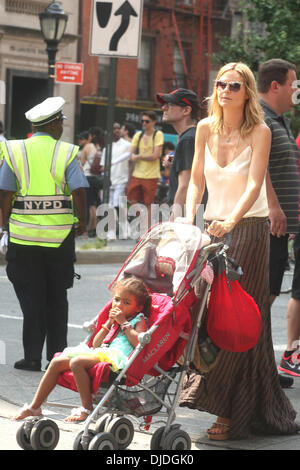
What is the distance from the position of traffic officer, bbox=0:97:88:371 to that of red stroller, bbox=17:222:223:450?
1.97m

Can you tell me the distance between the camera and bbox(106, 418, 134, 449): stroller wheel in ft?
15.9

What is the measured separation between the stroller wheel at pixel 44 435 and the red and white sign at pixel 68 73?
11.7 m

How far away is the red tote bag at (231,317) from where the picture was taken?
510cm

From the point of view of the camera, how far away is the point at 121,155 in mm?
18000

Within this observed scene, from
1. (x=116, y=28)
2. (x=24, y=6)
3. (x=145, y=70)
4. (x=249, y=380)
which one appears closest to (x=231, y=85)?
(x=249, y=380)

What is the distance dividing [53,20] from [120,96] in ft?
45.6

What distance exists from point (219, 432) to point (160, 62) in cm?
2771

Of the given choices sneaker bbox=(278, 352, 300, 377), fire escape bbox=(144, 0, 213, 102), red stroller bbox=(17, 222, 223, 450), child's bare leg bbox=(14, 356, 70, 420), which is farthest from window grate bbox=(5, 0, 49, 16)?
child's bare leg bbox=(14, 356, 70, 420)

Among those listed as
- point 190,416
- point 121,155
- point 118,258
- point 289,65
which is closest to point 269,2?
point 121,155

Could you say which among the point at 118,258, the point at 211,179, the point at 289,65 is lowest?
the point at 118,258

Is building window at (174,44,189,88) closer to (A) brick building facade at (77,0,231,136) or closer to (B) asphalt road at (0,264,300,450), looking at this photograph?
(A) brick building facade at (77,0,231,136)

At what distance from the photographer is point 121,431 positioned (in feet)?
16.1

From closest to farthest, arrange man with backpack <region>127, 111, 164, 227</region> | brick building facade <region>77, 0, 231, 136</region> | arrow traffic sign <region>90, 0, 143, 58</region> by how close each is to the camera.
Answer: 1. arrow traffic sign <region>90, 0, 143, 58</region>
2. man with backpack <region>127, 111, 164, 227</region>
3. brick building facade <region>77, 0, 231, 136</region>
